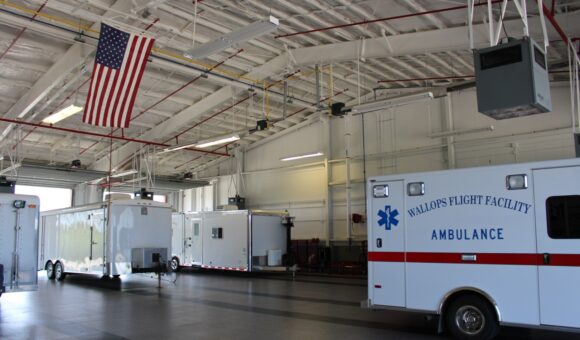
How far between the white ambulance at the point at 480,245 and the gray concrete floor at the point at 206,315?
34.2 inches

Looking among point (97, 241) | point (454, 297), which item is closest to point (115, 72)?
point (97, 241)

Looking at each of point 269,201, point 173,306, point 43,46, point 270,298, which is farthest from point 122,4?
point 269,201

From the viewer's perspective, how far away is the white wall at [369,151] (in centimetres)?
1814

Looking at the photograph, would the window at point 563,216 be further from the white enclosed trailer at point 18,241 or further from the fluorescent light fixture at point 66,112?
the fluorescent light fixture at point 66,112

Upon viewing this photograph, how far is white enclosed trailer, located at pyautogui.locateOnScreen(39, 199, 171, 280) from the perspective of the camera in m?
16.2

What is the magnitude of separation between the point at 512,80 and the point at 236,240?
14.8 meters

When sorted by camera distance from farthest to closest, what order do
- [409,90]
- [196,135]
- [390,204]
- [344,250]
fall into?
1. [196,135]
2. [344,250]
3. [409,90]
4. [390,204]

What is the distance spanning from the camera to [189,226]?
885 inches

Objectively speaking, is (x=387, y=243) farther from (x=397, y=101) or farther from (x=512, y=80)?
(x=397, y=101)

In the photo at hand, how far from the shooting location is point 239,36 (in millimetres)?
9969

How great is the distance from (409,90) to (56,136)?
16.1 meters

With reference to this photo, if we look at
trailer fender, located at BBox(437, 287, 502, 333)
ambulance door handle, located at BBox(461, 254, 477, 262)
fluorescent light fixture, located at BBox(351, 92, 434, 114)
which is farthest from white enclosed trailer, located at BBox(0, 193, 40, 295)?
ambulance door handle, located at BBox(461, 254, 477, 262)

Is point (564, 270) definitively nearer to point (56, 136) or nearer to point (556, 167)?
point (556, 167)

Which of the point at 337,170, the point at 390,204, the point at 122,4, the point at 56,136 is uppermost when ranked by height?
the point at 122,4
